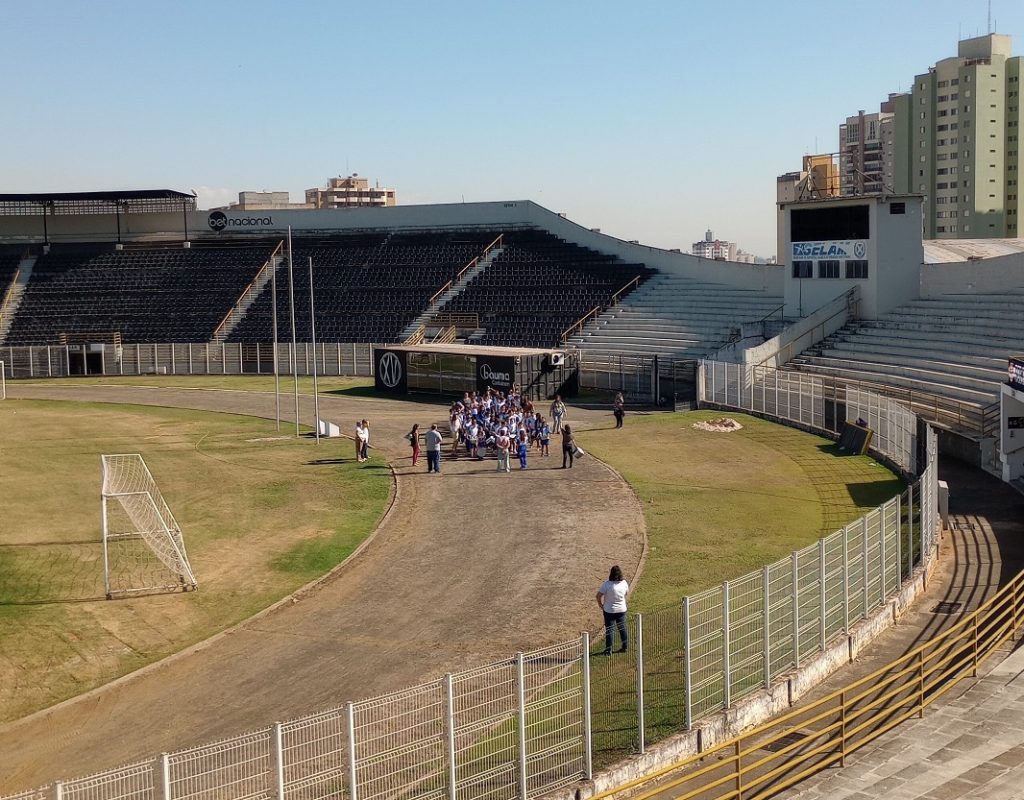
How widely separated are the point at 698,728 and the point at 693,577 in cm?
777

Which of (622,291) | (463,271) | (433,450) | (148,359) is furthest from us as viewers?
(463,271)

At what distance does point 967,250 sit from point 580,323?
70.0 ft

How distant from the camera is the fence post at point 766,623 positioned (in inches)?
610

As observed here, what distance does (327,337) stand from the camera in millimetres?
65938

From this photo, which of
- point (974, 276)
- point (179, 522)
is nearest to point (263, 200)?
point (974, 276)

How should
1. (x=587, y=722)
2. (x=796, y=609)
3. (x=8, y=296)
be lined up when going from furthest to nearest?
(x=8, y=296) → (x=796, y=609) → (x=587, y=722)

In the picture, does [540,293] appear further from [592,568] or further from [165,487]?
[592,568]

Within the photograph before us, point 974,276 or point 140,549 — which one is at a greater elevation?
point 974,276

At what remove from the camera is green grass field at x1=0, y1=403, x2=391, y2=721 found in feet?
61.4

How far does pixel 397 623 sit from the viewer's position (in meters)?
19.7

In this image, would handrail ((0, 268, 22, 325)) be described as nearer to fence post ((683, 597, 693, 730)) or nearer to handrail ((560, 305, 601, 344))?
handrail ((560, 305, 601, 344))

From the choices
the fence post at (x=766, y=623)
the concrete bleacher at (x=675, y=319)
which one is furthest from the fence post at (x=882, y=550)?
the concrete bleacher at (x=675, y=319)

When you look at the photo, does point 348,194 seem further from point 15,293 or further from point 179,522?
point 179,522

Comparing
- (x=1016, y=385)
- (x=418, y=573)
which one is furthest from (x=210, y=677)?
(x=1016, y=385)
